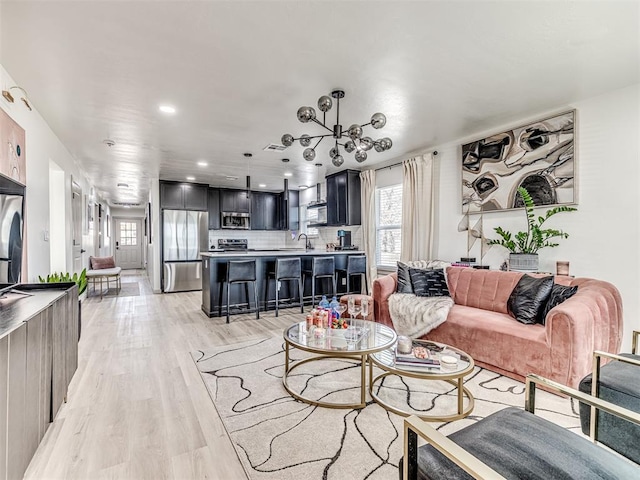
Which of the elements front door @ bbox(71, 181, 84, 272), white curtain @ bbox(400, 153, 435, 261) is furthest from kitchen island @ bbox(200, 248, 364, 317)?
front door @ bbox(71, 181, 84, 272)

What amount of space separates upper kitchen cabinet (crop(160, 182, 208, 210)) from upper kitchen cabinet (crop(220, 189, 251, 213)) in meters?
0.54

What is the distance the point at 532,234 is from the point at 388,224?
2462 millimetres

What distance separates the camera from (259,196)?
870cm

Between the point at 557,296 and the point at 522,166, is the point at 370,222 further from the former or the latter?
the point at 557,296

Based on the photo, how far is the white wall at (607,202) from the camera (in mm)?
2908

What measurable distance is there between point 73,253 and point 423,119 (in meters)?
5.68

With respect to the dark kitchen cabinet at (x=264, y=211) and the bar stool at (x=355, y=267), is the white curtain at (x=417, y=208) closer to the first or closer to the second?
the bar stool at (x=355, y=267)

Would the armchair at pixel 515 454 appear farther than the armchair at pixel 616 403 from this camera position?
No

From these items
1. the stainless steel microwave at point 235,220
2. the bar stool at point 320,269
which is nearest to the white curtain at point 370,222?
the bar stool at point 320,269

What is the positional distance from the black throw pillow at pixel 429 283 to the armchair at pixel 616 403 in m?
1.99

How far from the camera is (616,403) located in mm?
1648

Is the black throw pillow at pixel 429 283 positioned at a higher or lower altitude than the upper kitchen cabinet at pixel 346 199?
lower

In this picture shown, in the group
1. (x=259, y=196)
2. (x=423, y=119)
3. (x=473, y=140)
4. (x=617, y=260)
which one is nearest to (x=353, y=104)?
(x=423, y=119)

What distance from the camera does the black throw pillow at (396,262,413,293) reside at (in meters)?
3.96
